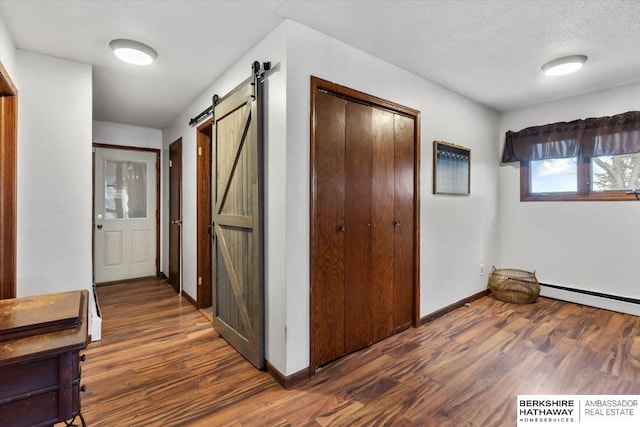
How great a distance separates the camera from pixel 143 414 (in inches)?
67.6

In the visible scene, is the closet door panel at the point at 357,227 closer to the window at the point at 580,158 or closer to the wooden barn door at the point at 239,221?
the wooden barn door at the point at 239,221

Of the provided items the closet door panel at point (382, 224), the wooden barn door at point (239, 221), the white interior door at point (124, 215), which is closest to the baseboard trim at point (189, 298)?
the wooden barn door at point (239, 221)

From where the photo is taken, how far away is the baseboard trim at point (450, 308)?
3.00 meters

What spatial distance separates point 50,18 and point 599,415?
4.15 metres

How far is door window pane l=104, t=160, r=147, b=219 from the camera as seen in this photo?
450 centimetres

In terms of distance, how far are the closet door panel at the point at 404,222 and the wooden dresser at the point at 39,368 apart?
227cm

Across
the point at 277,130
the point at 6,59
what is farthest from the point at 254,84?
the point at 6,59

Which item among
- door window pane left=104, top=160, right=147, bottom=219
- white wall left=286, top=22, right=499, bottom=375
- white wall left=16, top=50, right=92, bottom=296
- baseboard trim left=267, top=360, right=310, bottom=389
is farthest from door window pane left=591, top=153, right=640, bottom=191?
door window pane left=104, top=160, right=147, bottom=219

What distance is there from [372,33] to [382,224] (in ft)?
4.79

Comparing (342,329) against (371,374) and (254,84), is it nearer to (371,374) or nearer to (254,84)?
(371,374)

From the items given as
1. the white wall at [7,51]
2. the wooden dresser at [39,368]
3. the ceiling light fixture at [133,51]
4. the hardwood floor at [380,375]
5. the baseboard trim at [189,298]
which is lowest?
the hardwood floor at [380,375]

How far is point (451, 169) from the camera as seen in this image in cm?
326

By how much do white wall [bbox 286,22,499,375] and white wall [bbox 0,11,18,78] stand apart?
181 centimetres

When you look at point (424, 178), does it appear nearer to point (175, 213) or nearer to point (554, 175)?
point (554, 175)
